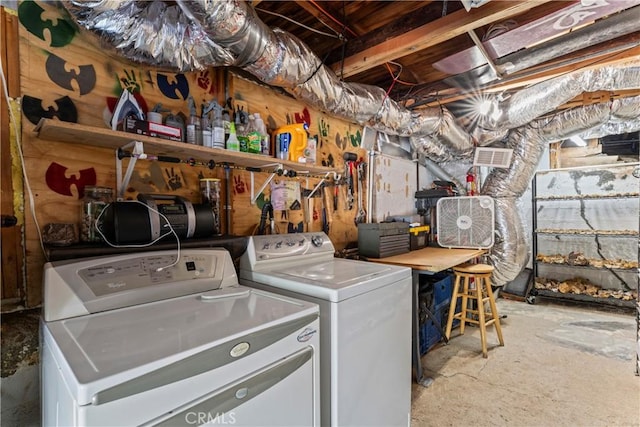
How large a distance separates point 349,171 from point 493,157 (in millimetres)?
2049

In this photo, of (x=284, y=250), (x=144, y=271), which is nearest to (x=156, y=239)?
(x=144, y=271)

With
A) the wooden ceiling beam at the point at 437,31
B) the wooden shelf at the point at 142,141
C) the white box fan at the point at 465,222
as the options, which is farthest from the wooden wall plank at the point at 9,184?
the white box fan at the point at 465,222

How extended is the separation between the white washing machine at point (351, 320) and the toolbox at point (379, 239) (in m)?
0.72

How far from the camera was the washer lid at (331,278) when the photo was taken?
133 cm

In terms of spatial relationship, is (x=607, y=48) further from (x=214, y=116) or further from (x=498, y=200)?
(x=214, y=116)

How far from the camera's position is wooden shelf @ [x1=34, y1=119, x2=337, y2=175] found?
1.16 m

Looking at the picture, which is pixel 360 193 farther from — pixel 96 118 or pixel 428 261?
pixel 96 118

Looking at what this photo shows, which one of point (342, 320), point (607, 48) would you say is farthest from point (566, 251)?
point (342, 320)

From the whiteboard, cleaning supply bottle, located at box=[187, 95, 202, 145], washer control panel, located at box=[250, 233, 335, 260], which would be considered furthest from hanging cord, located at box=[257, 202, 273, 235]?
the whiteboard

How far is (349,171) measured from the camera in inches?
116

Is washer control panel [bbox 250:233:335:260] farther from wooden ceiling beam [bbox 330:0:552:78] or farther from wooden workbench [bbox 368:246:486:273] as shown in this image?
wooden ceiling beam [bbox 330:0:552:78]

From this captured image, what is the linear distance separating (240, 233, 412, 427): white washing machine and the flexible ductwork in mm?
989

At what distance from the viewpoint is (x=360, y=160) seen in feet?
10.1

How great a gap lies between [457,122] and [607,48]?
131 cm
